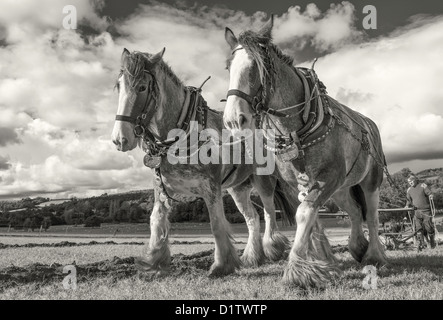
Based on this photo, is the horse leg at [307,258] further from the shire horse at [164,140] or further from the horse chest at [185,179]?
the horse chest at [185,179]

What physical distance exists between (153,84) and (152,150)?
919mm

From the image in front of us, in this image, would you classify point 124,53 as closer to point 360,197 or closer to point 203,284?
point 203,284

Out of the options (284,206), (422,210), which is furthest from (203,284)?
(422,210)

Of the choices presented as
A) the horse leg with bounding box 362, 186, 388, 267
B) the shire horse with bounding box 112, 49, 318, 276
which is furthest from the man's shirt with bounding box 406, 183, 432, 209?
the shire horse with bounding box 112, 49, 318, 276

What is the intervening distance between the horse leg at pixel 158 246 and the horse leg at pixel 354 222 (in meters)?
2.99

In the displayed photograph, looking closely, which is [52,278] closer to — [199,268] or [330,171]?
[199,268]

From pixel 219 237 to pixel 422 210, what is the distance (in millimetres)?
8822

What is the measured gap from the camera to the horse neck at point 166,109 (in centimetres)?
582

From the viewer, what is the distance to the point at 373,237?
6.80 metres

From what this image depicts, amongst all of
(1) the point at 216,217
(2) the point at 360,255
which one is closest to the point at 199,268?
(1) the point at 216,217
